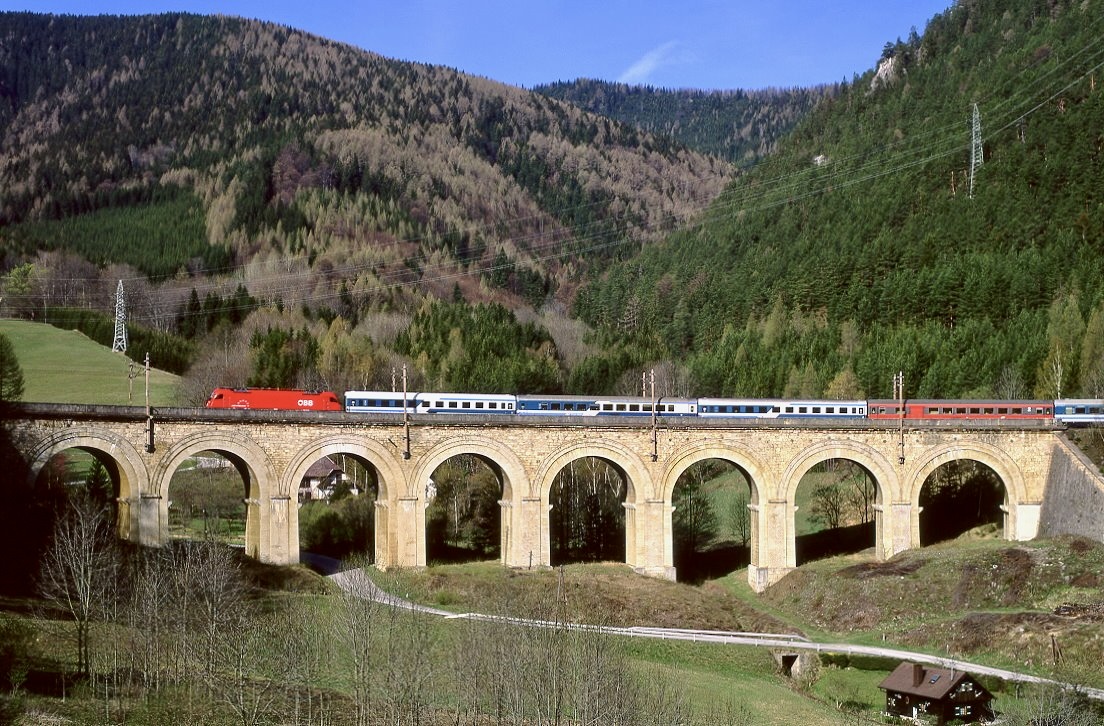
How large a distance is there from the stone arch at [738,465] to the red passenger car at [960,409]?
7825 mm

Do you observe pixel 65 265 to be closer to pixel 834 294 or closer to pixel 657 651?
pixel 834 294

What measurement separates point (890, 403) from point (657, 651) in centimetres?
2488

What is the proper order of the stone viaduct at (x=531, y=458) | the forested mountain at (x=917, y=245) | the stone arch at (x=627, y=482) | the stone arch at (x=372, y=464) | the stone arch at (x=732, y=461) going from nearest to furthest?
the stone viaduct at (x=531, y=458) < the stone arch at (x=372, y=464) < the stone arch at (x=627, y=482) < the stone arch at (x=732, y=461) < the forested mountain at (x=917, y=245)

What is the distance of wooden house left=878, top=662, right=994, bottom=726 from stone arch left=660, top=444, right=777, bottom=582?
60.0 ft

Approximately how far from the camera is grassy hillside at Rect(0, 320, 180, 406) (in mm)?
91625

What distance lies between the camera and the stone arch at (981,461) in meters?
60.3

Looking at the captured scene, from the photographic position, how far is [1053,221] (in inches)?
4154

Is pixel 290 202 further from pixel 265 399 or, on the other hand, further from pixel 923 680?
pixel 923 680

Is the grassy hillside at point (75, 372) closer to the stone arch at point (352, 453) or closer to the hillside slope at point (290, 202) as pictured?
the hillside slope at point (290, 202)

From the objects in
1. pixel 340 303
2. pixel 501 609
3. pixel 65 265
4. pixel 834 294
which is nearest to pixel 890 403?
pixel 501 609

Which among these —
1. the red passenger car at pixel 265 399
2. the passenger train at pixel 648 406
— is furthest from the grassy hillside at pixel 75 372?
the passenger train at pixel 648 406

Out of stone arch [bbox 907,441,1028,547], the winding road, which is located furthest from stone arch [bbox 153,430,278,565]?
stone arch [bbox 907,441,1028,547]

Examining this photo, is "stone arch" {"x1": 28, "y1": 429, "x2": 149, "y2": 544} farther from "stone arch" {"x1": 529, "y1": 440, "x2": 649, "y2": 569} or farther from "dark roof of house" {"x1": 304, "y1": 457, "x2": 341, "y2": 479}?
"dark roof of house" {"x1": 304, "y1": 457, "x2": 341, "y2": 479}

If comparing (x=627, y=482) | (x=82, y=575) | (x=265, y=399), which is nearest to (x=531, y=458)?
(x=627, y=482)
